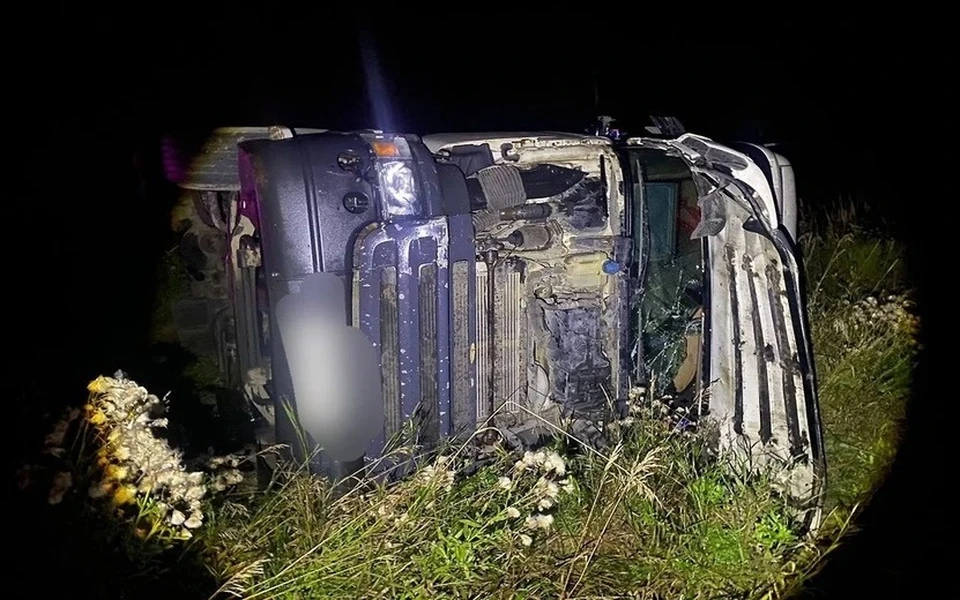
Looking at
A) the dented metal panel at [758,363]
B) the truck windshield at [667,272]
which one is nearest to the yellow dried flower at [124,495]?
the truck windshield at [667,272]

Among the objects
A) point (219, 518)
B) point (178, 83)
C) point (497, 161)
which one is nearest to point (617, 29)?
point (178, 83)

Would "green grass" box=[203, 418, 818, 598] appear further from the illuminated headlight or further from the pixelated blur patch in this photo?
the illuminated headlight

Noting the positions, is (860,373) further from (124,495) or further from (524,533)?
(124,495)

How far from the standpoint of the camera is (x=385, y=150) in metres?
2.39

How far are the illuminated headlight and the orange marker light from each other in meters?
0.03

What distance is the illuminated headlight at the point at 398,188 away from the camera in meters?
2.33

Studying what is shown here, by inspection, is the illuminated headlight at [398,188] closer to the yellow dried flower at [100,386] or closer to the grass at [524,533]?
the grass at [524,533]

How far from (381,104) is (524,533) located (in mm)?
5857

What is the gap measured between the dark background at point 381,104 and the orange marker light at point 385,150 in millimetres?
1315

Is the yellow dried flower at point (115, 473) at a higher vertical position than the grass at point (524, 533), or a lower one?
higher

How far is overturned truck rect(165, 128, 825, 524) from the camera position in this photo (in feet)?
7.50

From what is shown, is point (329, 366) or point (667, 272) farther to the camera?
point (667, 272)

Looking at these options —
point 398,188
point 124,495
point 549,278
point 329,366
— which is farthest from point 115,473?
point 549,278

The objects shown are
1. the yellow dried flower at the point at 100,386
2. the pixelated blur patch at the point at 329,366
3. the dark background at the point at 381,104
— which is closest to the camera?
the yellow dried flower at the point at 100,386
